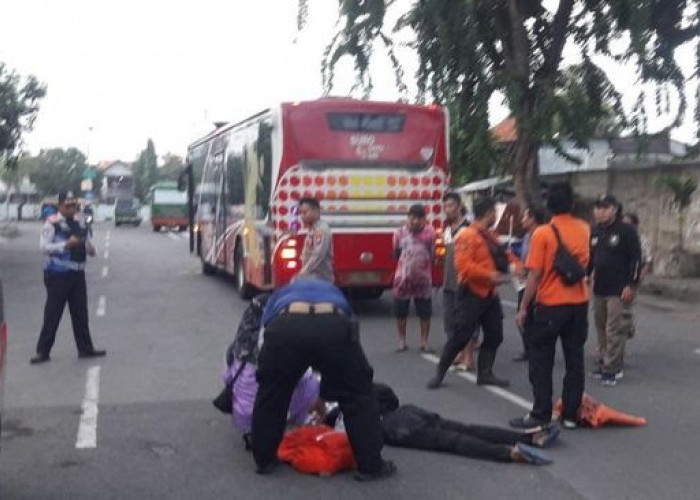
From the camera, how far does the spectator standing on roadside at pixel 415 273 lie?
12734mm

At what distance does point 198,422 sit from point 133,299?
11.2 meters

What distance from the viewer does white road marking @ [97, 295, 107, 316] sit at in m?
17.7

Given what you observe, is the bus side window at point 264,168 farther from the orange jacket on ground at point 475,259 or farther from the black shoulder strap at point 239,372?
the black shoulder strap at point 239,372

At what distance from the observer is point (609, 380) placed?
10.9 m

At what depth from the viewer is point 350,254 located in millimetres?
16172

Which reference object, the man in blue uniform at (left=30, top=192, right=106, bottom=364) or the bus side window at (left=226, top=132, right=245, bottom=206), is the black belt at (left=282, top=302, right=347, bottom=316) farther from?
the bus side window at (left=226, top=132, right=245, bottom=206)

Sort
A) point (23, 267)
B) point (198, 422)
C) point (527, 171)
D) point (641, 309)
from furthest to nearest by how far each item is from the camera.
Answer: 1. point (23, 267)
2. point (527, 171)
3. point (641, 309)
4. point (198, 422)

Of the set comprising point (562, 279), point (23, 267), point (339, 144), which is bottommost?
point (23, 267)

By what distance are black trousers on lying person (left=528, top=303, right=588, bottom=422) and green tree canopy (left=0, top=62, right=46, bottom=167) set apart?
26.5m

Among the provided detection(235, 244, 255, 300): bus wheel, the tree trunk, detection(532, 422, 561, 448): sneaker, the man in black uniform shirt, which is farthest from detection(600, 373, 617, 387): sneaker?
the tree trunk

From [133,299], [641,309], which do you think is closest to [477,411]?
[641,309]

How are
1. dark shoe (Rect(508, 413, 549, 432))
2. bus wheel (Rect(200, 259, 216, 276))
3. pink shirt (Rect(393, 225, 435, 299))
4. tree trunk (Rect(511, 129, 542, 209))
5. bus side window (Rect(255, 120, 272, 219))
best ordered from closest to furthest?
dark shoe (Rect(508, 413, 549, 432))
pink shirt (Rect(393, 225, 435, 299))
bus side window (Rect(255, 120, 272, 219))
tree trunk (Rect(511, 129, 542, 209))
bus wheel (Rect(200, 259, 216, 276))

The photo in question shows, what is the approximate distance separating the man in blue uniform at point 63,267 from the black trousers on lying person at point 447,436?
5.19 meters

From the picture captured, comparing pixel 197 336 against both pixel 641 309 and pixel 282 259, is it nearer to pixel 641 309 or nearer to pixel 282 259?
pixel 282 259
